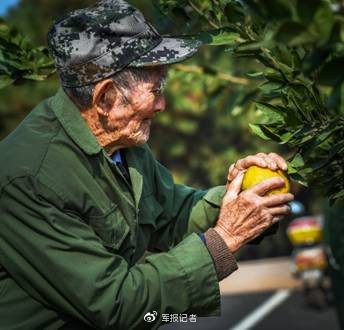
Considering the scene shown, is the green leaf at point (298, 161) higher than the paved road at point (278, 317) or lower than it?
higher

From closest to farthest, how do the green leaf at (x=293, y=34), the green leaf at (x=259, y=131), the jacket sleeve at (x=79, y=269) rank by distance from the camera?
the green leaf at (x=293, y=34), the jacket sleeve at (x=79, y=269), the green leaf at (x=259, y=131)

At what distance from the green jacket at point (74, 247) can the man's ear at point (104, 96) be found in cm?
8

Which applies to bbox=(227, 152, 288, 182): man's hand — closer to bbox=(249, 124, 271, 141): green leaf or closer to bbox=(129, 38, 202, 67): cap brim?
bbox=(249, 124, 271, 141): green leaf

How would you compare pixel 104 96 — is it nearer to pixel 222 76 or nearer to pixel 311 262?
pixel 222 76

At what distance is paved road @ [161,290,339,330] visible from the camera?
9.76m

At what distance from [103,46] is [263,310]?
890cm

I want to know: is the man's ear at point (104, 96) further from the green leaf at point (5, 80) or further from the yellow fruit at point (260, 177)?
the green leaf at point (5, 80)

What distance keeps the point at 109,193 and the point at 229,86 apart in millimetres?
2523

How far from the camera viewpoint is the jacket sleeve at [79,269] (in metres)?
2.35

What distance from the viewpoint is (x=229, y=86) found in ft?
16.5

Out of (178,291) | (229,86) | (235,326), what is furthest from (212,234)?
(235,326)

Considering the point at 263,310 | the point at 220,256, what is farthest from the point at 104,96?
the point at 263,310

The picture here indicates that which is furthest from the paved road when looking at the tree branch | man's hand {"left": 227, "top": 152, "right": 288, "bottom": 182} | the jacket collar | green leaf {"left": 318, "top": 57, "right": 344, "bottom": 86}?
green leaf {"left": 318, "top": 57, "right": 344, "bottom": 86}

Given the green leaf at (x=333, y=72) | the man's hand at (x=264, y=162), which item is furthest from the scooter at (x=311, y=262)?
the green leaf at (x=333, y=72)
